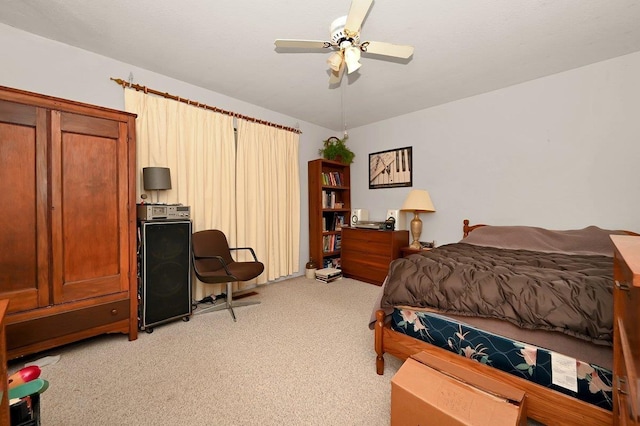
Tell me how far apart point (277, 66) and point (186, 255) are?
2041 mm

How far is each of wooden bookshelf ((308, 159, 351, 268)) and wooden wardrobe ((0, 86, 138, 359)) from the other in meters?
2.44

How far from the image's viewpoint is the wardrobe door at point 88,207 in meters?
1.80

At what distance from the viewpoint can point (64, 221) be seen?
1824mm

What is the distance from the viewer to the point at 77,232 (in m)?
1.88

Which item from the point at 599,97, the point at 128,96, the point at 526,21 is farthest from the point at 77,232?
the point at 599,97

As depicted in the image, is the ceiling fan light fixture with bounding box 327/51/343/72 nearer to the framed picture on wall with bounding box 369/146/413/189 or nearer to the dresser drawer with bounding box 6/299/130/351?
the framed picture on wall with bounding box 369/146/413/189

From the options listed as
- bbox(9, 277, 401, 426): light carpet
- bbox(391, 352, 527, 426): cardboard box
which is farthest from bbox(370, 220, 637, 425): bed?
bbox(9, 277, 401, 426): light carpet

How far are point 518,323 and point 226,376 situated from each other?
1.72 metres

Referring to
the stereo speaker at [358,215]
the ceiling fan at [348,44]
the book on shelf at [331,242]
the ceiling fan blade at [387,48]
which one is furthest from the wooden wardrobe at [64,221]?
the stereo speaker at [358,215]

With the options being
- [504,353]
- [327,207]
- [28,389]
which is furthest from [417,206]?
[28,389]

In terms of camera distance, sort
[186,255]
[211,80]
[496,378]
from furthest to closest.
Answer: [211,80]
[186,255]
[496,378]

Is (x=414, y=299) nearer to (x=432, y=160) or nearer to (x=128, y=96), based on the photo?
(x=432, y=160)

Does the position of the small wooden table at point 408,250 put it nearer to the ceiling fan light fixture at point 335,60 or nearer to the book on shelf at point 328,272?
the book on shelf at point 328,272

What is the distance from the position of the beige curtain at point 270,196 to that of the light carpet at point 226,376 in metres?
1.17
